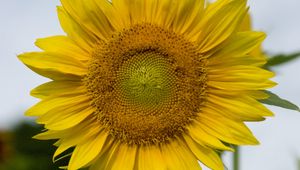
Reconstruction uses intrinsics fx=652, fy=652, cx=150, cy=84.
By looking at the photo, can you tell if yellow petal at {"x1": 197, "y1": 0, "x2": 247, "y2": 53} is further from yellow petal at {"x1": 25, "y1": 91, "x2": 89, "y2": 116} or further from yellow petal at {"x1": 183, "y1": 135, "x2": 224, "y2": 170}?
yellow petal at {"x1": 25, "y1": 91, "x2": 89, "y2": 116}

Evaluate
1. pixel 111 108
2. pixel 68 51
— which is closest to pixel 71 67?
pixel 68 51

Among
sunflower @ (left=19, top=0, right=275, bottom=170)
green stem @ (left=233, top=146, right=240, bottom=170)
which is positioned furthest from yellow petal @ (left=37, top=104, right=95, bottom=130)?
green stem @ (left=233, top=146, right=240, bottom=170)

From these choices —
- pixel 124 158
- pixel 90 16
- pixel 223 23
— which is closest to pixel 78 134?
pixel 124 158

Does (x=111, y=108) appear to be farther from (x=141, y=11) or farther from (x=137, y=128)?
(x=141, y=11)

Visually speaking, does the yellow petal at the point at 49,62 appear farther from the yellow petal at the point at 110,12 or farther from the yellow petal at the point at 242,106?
the yellow petal at the point at 242,106

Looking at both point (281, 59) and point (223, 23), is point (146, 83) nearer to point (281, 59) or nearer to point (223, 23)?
point (223, 23)

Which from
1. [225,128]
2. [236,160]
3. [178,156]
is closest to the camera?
[225,128]
